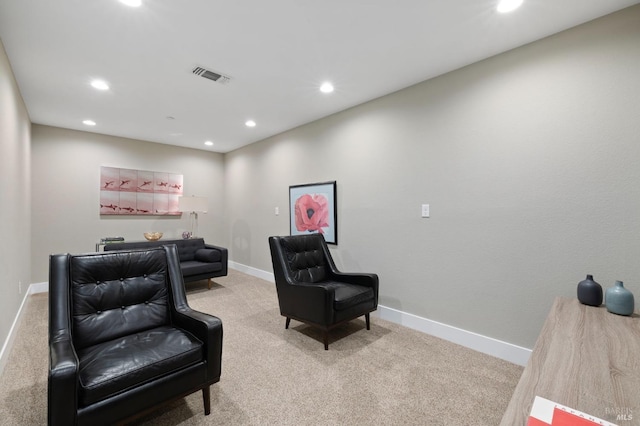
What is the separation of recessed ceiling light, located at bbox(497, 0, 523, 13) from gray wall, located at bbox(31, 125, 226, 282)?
5.57 metres

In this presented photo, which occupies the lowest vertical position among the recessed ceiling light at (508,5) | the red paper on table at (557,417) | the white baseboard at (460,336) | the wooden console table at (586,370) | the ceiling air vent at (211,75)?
the white baseboard at (460,336)

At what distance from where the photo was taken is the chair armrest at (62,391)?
1.17m

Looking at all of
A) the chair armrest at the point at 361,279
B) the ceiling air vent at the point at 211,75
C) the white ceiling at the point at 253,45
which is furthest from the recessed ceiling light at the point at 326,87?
the chair armrest at the point at 361,279

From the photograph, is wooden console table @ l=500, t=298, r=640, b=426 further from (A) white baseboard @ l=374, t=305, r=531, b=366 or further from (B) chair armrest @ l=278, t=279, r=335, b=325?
(B) chair armrest @ l=278, t=279, r=335, b=325

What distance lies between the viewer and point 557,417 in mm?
765

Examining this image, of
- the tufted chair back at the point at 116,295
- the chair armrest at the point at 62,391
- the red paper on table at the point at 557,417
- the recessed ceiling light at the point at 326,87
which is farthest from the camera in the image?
the recessed ceiling light at the point at 326,87

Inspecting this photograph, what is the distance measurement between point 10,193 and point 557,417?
4037 millimetres

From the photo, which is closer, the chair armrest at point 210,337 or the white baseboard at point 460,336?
the chair armrest at point 210,337

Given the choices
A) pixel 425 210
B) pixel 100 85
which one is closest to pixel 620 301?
pixel 425 210

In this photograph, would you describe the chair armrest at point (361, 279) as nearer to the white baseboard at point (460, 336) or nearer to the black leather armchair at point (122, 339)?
the white baseboard at point (460, 336)

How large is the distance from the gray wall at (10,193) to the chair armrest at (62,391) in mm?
1626

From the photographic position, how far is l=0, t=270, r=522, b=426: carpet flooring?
5.61 ft

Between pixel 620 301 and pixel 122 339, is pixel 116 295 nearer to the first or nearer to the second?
pixel 122 339

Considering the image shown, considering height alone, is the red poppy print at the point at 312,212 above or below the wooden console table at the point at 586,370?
above
